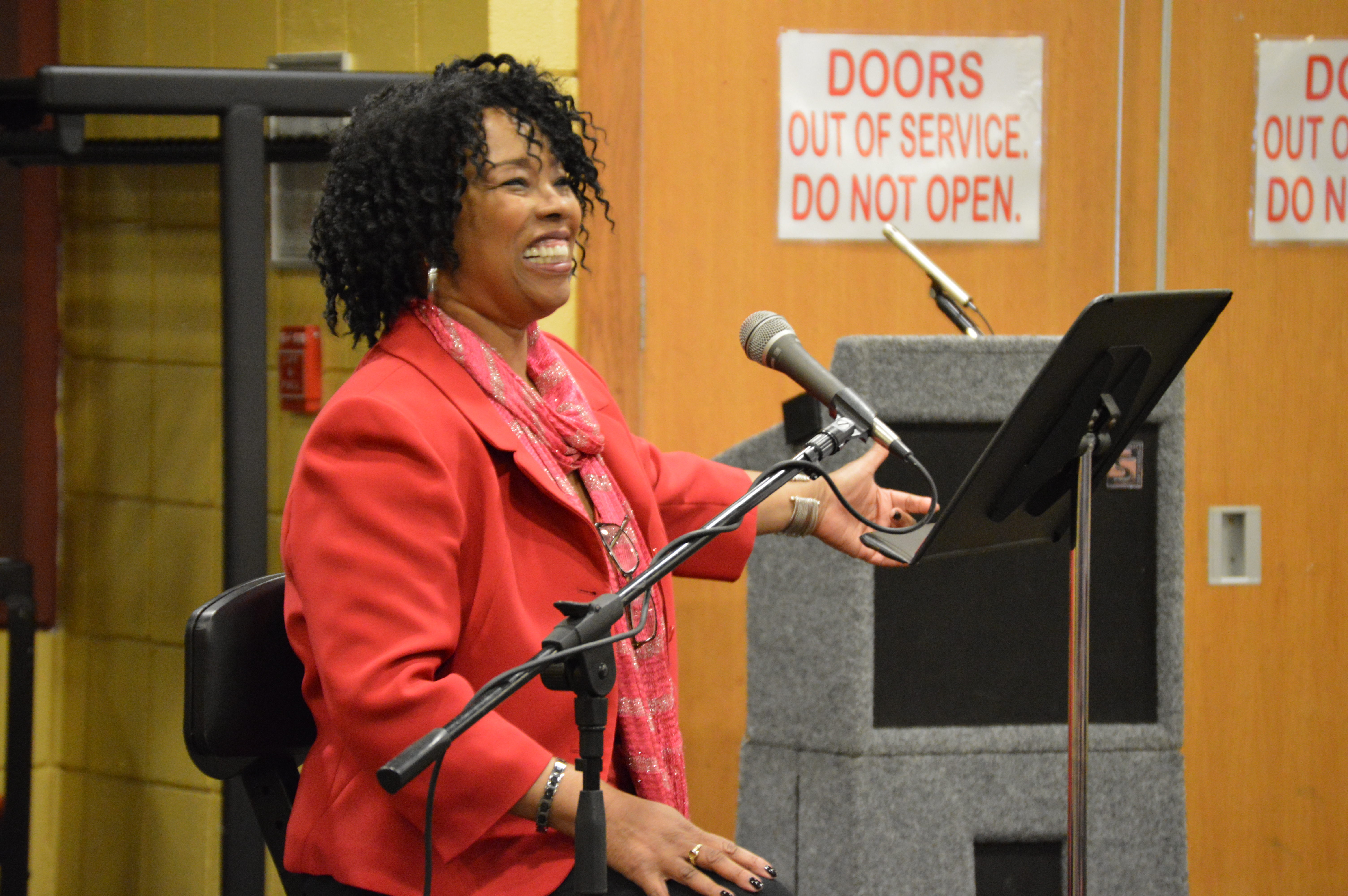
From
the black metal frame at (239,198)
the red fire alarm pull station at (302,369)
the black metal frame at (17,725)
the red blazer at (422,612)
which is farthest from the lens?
the red fire alarm pull station at (302,369)

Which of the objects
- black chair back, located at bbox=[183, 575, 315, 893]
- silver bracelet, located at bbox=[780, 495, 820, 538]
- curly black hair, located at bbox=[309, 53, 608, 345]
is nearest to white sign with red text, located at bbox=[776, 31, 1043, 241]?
silver bracelet, located at bbox=[780, 495, 820, 538]

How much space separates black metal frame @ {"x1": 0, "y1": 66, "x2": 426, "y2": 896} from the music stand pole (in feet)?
4.44

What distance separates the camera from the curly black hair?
1421mm

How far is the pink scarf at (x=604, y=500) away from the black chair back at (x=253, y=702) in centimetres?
37

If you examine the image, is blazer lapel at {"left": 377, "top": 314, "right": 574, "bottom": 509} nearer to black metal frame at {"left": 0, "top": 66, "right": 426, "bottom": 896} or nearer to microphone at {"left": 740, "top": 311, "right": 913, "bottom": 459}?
microphone at {"left": 740, "top": 311, "right": 913, "bottom": 459}

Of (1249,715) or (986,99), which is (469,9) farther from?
(1249,715)

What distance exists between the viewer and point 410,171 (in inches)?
56.1

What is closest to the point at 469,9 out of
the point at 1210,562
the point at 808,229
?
the point at 808,229

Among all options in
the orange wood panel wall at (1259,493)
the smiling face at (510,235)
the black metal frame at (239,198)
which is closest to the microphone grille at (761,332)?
the smiling face at (510,235)

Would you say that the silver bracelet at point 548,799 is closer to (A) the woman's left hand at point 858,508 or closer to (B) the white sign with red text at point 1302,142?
(A) the woman's left hand at point 858,508

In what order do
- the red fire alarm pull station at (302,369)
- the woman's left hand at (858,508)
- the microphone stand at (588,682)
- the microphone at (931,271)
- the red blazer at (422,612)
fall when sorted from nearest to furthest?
1. the microphone stand at (588,682)
2. the red blazer at (422,612)
3. the woman's left hand at (858,508)
4. the microphone at (931,271)
5. the red fire alarm pull station at (302,369)

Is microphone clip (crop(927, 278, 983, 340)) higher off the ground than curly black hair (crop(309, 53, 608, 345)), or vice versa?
curly black hair (crop(309, 53, 608, 345))

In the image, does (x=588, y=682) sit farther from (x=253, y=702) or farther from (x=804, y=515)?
(x=804, y=515)

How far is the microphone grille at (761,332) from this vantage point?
140 cm
